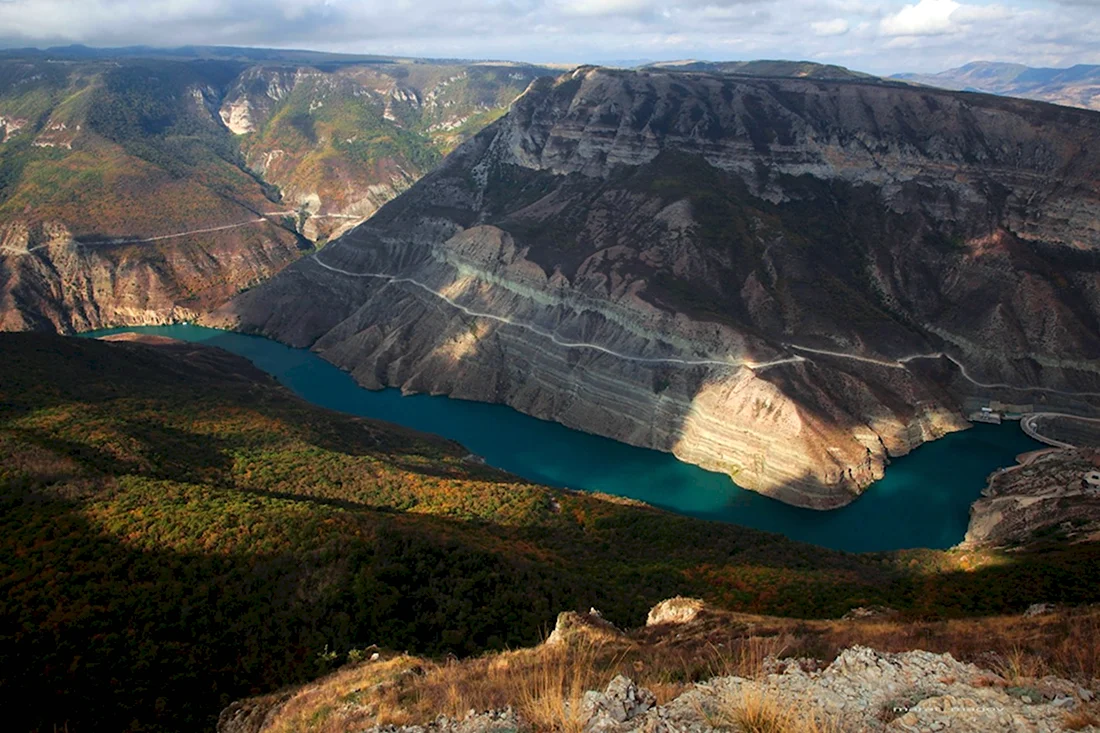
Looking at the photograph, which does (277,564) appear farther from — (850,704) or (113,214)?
(113,214)

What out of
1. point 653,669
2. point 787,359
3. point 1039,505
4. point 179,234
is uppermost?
point 653,669

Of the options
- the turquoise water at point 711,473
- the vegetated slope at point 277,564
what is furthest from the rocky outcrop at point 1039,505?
the vegetated slope at point 277,564

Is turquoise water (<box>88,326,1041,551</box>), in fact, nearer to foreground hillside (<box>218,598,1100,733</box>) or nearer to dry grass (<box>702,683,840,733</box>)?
foreground hillside (<box>218,598,1100,733</box>)

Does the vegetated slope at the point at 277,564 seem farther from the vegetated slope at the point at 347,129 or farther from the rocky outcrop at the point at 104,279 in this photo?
the vegetated slope at the point at 347,129

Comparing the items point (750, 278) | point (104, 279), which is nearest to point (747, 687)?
point (750, 278)

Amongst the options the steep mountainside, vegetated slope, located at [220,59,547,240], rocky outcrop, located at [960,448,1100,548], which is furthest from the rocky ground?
vegetated slope, located at [220,59,547,240]

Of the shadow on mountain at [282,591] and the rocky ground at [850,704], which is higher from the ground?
the rocky ground at [850,704]

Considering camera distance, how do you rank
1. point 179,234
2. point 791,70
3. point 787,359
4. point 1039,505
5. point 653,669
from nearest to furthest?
point 653,669 → point 1039,505 → point 787,359 → point 179,234 → point 791,70
